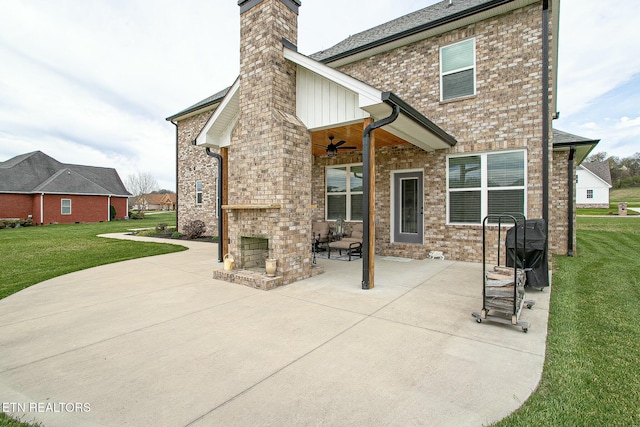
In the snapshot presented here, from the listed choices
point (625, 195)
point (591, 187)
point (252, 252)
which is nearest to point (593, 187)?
point (591, 187)

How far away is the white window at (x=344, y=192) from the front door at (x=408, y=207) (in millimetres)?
1246

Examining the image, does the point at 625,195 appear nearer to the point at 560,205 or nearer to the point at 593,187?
the point at 593,187

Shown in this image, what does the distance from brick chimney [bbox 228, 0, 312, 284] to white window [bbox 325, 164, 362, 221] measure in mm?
3633

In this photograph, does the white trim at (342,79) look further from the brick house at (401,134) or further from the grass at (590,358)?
the grass at (590,358)

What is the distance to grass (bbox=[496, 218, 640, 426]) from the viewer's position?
198 cm

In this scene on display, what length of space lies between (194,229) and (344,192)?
7.74 m

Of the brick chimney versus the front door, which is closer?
the brick chimney

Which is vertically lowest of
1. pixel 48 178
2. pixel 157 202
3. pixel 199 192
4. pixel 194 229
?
pixel 194 229

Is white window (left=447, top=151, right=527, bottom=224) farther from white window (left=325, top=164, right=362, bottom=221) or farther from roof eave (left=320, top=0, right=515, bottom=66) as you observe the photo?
roof eave (left=320, top=0, right=515, bottom=66)

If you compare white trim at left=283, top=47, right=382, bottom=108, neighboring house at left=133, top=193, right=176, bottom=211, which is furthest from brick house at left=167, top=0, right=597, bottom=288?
neighboring house at left=133, top=193, right=176, bottom=211

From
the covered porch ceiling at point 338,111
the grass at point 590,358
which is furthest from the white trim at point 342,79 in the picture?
the grass at point 590,358

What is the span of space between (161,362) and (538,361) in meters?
3.50

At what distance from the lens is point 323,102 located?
5.85 m

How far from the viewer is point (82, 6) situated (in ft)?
28.8
